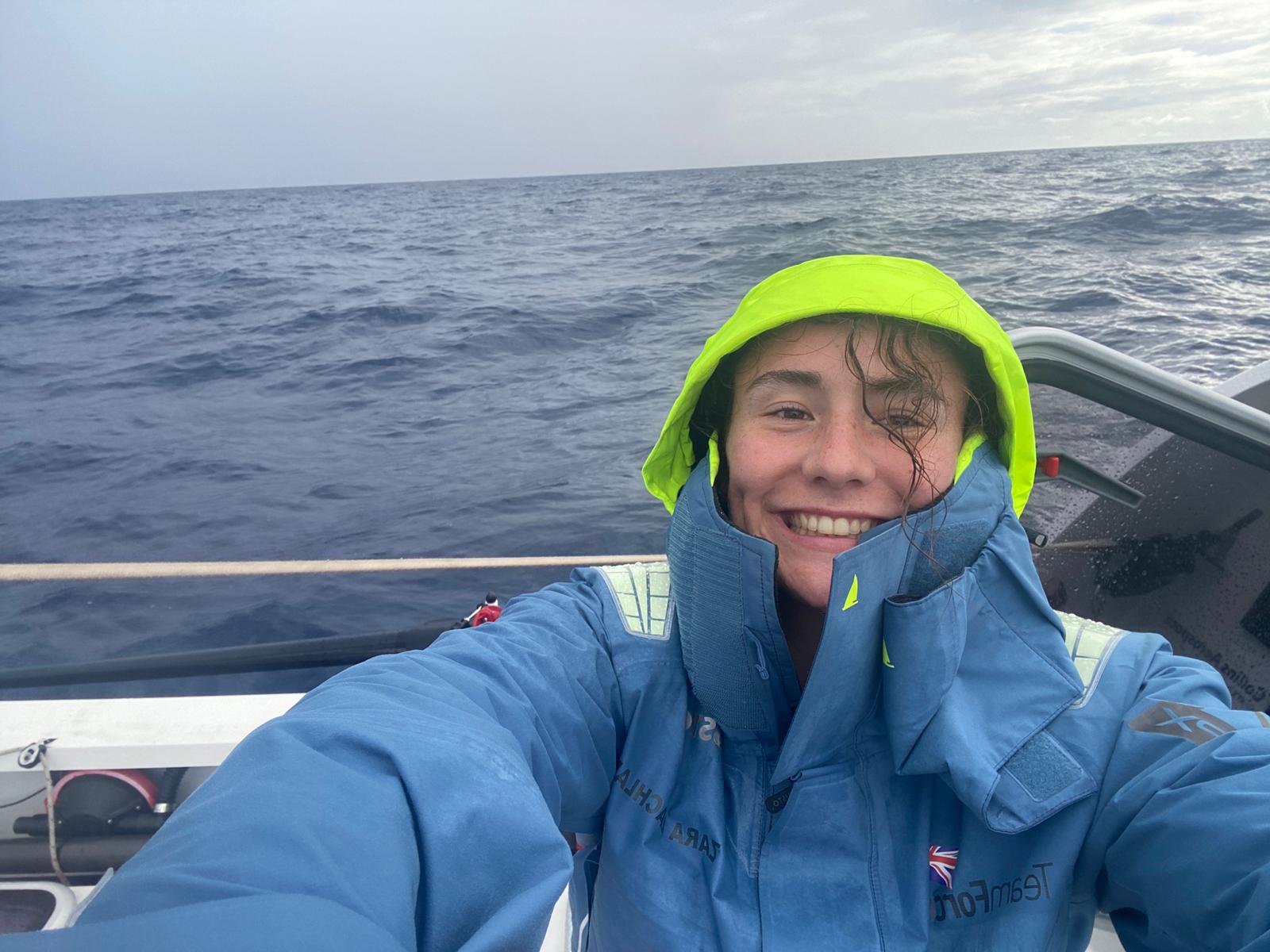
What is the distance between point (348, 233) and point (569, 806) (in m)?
27.4

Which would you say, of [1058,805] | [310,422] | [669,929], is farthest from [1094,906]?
[310,422]

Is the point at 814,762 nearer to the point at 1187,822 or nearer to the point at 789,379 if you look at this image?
the point at 1187,822

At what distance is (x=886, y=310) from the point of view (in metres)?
1.36

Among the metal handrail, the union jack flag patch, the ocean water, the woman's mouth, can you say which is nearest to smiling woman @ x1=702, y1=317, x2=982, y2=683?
the woman's mouth

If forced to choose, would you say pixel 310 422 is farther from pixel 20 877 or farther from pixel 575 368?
pixel 20 877

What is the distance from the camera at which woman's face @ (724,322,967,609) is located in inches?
54.9

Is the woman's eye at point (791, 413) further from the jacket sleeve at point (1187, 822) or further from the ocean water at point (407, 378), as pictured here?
the ocean water at point (407, 378)

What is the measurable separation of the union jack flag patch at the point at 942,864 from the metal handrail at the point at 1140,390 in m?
1.40

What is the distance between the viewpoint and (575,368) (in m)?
8.78

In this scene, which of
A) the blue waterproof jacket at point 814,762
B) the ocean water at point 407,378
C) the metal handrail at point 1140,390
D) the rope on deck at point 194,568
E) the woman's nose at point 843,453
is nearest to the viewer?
the blue waterproof jacket at point 814,762

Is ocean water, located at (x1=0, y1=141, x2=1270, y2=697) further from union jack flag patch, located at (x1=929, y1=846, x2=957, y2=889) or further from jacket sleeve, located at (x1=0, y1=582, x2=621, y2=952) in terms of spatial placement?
union jack flag patch, located at (x1=929, y1=846, x2=957, y2=889)

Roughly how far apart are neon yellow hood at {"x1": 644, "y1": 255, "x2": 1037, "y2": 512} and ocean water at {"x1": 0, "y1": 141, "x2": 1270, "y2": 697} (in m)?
2.02

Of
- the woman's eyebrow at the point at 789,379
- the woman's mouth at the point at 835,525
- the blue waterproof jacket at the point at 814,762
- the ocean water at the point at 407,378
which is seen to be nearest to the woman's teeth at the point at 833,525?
the woman's mouth at the point at 835,525

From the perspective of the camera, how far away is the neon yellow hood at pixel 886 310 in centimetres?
138
